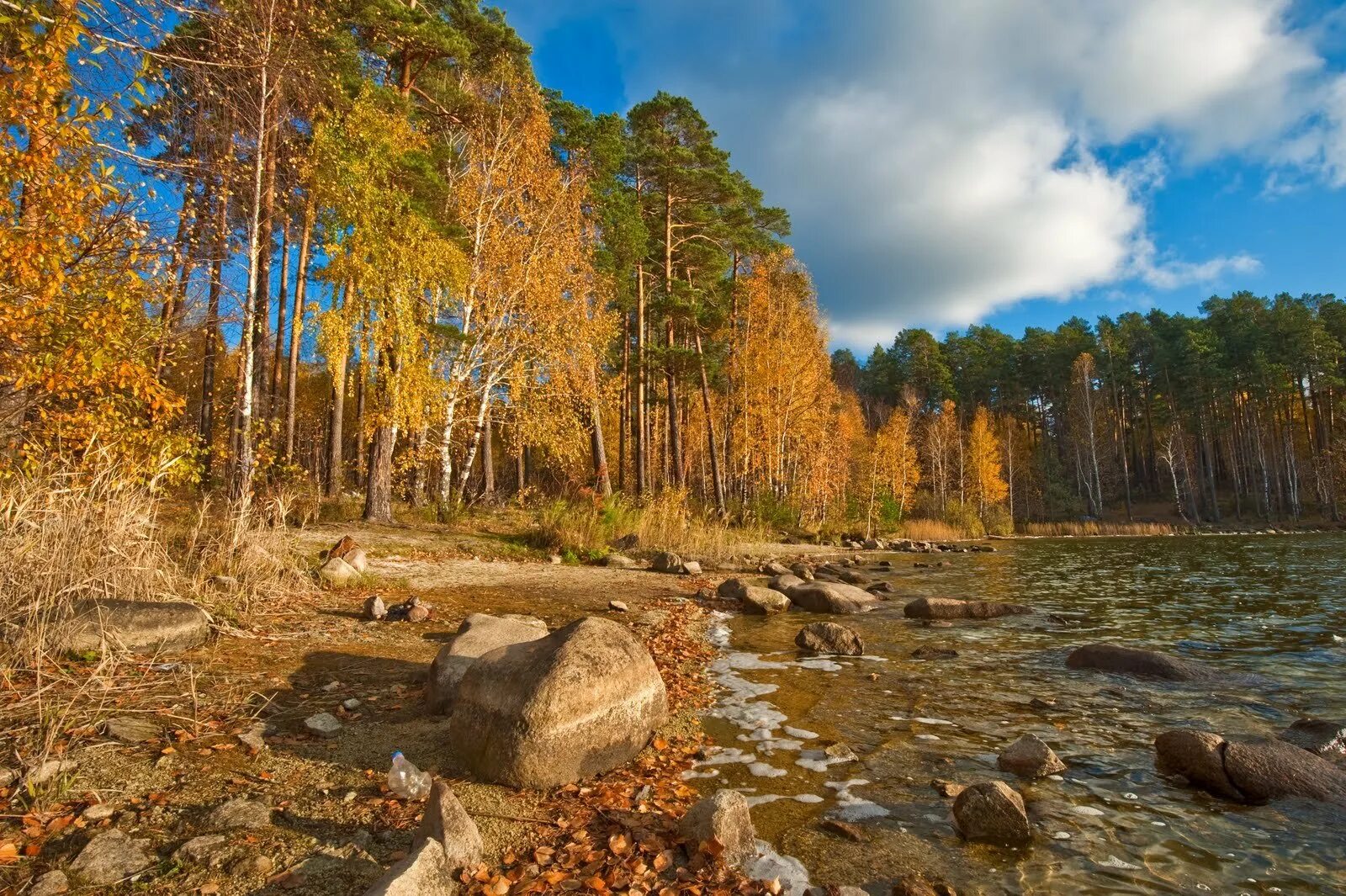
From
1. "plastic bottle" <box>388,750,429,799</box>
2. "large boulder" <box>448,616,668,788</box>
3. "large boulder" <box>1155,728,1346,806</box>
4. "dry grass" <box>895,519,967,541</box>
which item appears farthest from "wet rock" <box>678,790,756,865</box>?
"dry grass" <box>895,519,967,541</box>

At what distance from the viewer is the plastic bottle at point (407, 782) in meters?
3.48

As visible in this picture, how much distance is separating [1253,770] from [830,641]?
446 cm

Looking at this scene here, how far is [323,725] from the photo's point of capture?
429 centimetres

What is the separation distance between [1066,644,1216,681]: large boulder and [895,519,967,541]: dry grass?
1240 inches

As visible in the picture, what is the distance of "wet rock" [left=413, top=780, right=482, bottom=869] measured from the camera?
9.17 ft

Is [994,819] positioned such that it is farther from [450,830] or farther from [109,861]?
[109,861]

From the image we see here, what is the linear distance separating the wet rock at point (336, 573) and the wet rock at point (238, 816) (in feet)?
19.8

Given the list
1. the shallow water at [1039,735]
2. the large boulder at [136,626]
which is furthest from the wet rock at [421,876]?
the large boulder at [136,626]

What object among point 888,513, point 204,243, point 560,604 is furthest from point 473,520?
point 888,513

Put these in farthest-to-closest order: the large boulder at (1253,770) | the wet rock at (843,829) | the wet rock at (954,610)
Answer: the wet rock at (954,610) < the large boulder at (1253,770) < the wet rock at (843,829)

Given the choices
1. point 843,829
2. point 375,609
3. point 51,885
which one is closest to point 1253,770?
point 843,829

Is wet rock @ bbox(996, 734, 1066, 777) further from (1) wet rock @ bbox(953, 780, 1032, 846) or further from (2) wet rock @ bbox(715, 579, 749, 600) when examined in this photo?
(2) wet rock @ bbox(715, 579, 749, 600)

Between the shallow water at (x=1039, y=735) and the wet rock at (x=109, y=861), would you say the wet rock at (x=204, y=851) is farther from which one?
the shallow water at (x=1039, y=735)

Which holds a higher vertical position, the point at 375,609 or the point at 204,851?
the point at 375,609
